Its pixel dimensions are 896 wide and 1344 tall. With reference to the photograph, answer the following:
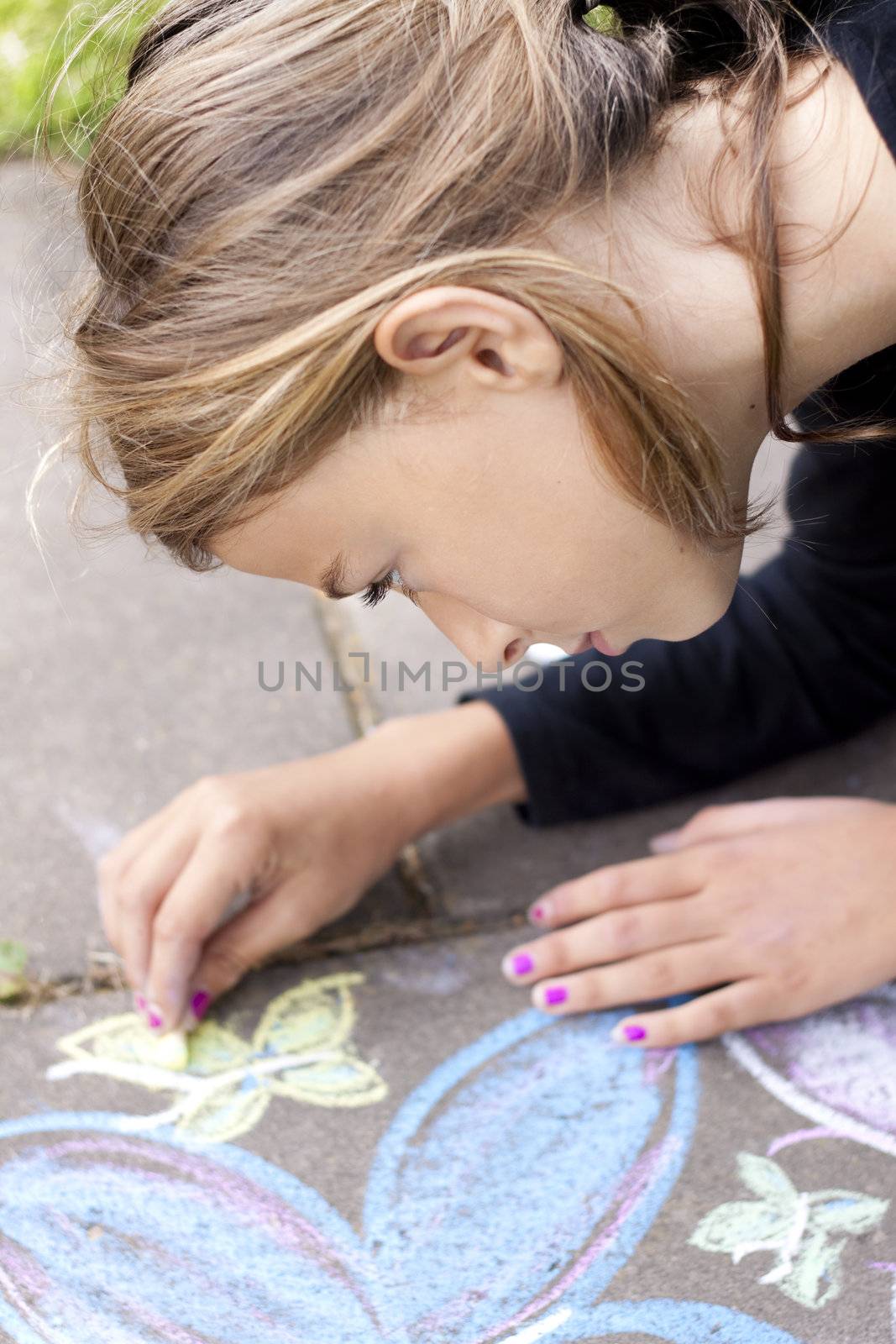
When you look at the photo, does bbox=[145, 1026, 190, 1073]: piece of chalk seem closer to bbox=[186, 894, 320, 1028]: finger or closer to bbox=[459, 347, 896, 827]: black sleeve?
bbox=[186, 894, 320, 1028]: finger

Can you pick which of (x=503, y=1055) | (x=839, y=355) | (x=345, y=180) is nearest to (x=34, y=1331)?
(x=503, y=1055)

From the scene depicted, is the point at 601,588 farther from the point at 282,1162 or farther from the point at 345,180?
the point at 282,1162

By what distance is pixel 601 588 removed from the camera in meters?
0.87

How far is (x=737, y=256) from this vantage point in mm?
821

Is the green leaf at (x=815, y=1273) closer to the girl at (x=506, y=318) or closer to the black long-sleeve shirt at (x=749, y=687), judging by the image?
the girl at (x=506, y=318)

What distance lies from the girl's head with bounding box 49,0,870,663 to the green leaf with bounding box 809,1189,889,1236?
495 millimetres

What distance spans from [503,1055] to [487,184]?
698 millimetres

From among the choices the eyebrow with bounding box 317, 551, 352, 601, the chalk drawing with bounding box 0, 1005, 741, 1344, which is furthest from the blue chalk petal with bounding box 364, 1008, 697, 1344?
the eyebrow with bounding box 317, 551, 352, 601

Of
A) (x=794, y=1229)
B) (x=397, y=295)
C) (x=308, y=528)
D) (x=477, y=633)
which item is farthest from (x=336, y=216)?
(x=794, y=1229)

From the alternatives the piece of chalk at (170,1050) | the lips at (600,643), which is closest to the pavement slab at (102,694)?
the piece of chalk at (170,1050)

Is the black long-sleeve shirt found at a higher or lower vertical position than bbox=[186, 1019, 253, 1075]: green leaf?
higher

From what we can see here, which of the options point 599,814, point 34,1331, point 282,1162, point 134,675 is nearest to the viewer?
point 34,1331

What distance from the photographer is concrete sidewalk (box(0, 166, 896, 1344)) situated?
2.87ft

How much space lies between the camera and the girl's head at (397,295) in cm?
Answer: 73
